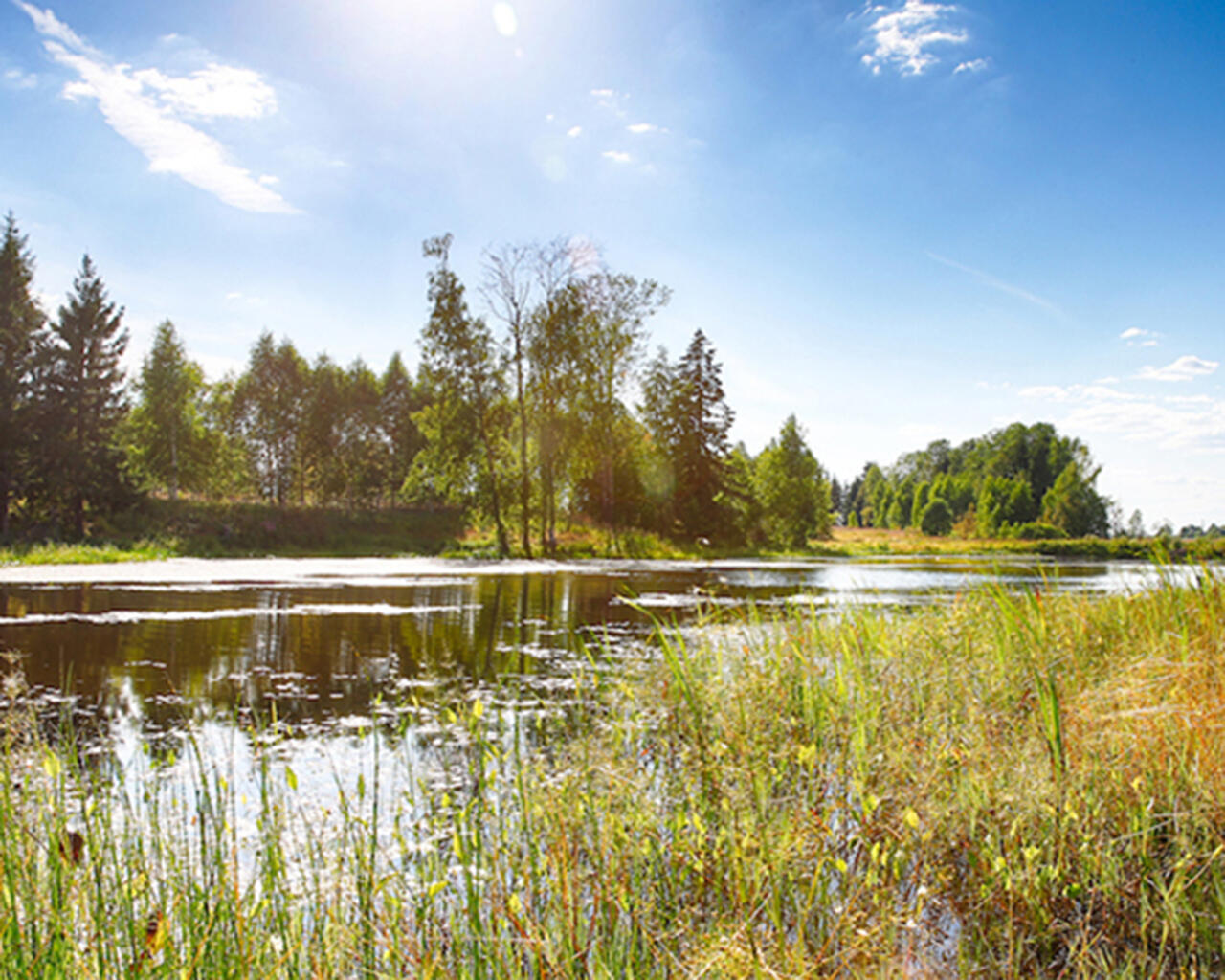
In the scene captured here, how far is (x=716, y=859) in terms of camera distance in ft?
9.22

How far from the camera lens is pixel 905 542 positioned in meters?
61.8

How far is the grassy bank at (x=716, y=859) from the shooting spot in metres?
2.30

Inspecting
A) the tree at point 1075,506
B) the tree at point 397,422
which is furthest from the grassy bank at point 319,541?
the tree at point 1075,506

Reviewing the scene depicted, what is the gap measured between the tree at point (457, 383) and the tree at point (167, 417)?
2127 cm

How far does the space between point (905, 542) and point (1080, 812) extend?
205 feet

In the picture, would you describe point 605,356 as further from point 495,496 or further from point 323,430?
point 323,430

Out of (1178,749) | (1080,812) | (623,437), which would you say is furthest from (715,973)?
(623,437)

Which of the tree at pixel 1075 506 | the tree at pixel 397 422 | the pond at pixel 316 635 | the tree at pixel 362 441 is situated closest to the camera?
the pond at pixel 316 635

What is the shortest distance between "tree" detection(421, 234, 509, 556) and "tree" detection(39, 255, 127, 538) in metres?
13.8

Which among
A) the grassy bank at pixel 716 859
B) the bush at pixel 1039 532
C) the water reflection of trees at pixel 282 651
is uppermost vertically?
the bush at pixel 1039 532

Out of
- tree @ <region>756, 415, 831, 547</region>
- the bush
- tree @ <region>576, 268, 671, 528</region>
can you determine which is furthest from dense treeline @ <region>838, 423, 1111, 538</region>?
tree @ <region>576, 268, 671, 528</region>

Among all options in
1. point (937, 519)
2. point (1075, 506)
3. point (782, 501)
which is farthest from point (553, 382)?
point (937, 519)

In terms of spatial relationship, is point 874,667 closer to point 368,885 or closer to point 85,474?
point 368,885

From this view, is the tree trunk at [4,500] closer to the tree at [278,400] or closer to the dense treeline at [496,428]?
the dense treeline at [496,428]
